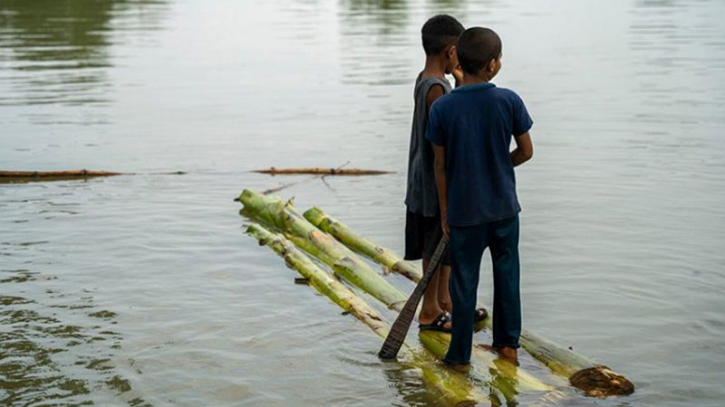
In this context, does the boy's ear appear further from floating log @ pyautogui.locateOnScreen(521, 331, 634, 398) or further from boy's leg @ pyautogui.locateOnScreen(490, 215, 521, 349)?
floating log @ pyautogui.locateOnScreen(521, 331, 634, 398)

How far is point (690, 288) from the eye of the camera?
8.23 metres

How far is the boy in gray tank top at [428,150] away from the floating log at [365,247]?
134cm

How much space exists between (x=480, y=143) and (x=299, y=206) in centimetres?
570

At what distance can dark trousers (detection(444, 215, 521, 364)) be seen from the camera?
5.97m

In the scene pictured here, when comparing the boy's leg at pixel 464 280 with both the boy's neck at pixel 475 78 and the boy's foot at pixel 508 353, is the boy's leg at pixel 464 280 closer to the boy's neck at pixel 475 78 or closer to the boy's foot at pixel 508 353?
the boy's foot at pixel 508 353

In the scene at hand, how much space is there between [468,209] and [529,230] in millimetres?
4520

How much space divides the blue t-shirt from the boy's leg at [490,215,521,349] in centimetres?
12

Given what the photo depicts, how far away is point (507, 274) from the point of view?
604 cm

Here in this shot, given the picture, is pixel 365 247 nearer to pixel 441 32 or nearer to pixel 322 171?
pixel 441 32

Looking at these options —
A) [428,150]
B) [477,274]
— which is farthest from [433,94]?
[477,274]

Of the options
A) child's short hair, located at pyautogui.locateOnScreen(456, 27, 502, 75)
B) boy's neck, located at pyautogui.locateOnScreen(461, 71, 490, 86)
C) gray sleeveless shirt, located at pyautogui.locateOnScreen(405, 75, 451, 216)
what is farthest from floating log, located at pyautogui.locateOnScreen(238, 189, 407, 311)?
child's short hair, located at pyautogui.locateOnScreen(456, 27, 502, 75)

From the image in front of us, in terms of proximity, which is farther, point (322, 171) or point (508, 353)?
point (322, 171)

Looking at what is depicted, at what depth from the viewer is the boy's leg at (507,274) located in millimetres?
5980

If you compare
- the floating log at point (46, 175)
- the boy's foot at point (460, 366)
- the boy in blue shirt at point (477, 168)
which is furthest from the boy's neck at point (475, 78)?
the floating log at point (46, 175)
